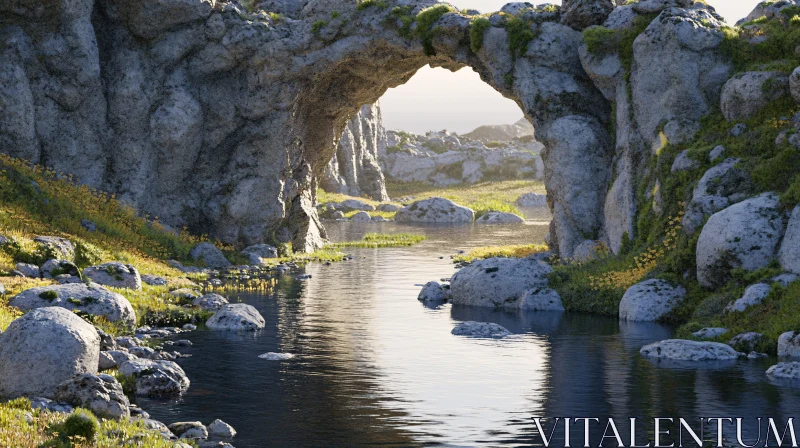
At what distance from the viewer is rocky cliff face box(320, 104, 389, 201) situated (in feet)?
391

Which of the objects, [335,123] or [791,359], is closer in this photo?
[791,359]

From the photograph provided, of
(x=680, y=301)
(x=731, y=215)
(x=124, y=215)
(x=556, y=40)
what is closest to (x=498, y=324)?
(x=680, y=301)

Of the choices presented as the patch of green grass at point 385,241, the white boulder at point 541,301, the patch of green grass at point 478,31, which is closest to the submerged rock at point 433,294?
the white boulder at point 541,301

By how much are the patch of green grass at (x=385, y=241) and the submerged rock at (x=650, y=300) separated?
34.1 meters

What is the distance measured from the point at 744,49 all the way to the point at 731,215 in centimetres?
1141

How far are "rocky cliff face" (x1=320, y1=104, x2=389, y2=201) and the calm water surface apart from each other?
84.0 meters

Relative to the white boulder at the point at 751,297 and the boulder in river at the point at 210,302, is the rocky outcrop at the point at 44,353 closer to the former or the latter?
the boulder in river at the point at 210,302

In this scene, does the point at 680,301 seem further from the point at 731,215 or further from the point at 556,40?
the point at 556,40

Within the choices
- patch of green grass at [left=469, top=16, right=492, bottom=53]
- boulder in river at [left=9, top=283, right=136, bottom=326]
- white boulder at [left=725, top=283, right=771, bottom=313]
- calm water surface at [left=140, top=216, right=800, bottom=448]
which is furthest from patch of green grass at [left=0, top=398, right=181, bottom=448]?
patch of green grass at [left=469, top=16, right=492, bottom=53]

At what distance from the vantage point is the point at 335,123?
192 ft

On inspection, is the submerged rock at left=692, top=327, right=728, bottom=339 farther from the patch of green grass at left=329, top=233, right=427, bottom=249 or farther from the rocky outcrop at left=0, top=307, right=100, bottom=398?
the patch of green grass at left=329, top=233, right=427, bottom=249

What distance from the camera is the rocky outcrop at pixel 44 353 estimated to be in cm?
1934

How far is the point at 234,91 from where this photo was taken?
52219mm

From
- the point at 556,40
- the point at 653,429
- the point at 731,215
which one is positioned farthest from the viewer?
the point at 556,40
